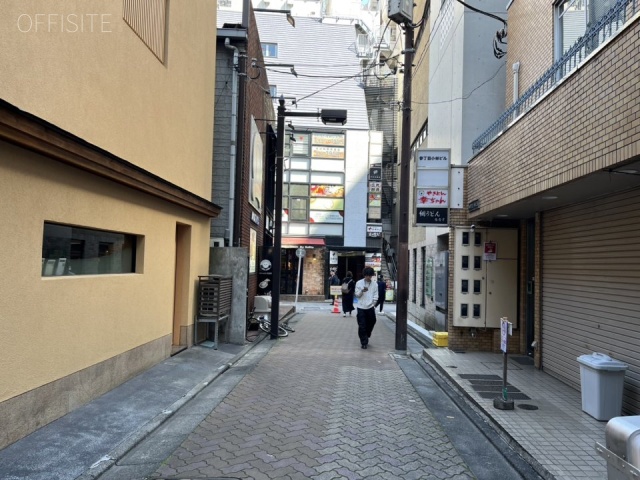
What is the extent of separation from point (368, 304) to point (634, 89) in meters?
8.13

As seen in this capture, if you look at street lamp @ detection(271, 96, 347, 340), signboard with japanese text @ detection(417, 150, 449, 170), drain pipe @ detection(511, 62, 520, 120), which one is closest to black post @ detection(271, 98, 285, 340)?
street lamp @ detection(271, 96, 347, 340)

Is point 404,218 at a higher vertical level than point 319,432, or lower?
higher

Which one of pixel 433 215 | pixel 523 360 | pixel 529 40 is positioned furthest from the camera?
pixel 433 215

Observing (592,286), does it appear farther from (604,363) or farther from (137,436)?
(137,436)

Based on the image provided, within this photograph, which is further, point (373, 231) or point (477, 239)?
point (373, 231)

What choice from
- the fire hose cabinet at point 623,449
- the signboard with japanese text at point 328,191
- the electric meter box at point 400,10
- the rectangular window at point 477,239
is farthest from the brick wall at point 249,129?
the signboard with japanese text at point 328,191

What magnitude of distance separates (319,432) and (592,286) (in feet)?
15.0

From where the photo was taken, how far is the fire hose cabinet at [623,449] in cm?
300

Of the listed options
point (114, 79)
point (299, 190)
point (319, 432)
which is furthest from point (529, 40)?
point (299, 190)

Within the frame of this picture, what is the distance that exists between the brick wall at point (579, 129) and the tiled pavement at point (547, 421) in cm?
287

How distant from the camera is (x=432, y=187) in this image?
36.5 ft

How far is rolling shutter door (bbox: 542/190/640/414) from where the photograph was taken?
6.35m

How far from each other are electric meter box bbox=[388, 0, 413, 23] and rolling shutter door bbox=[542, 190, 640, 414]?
6063mm

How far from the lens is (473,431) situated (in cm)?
595
